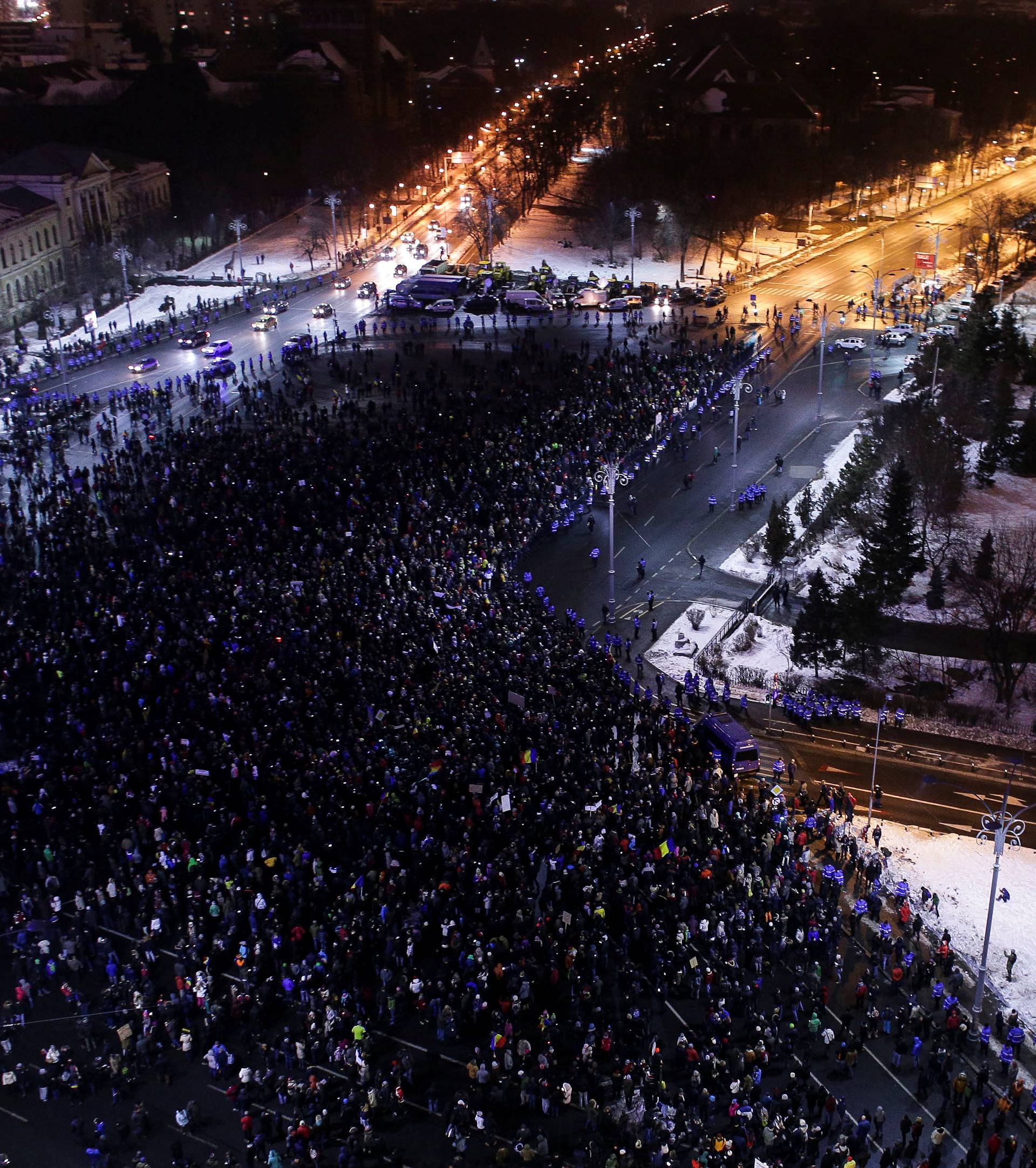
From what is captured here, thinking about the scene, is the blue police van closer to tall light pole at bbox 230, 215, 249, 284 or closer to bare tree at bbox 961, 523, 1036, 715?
bare tree at bbox 961, 523, 1036, 715

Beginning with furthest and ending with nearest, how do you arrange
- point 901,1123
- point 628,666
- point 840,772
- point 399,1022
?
1. point 628,666
2. point 840,772
3. point 399,1022
4. point 901,1123

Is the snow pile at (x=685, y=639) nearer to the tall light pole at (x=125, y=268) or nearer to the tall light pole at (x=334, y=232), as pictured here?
the tall light pole at (x=125, y=268)

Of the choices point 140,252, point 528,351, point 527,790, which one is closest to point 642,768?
point 527,790

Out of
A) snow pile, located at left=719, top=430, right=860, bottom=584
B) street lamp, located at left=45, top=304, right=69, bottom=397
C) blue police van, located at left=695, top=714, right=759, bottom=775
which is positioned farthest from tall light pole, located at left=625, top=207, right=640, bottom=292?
blue police van, located at left=695, top=714, right=759, bottom=775

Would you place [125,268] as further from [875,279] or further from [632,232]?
[875,279]

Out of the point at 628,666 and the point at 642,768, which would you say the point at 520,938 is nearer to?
the point at 642,768

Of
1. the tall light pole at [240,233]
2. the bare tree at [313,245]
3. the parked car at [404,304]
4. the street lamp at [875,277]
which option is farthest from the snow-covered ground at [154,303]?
the street lamp at [875,277]

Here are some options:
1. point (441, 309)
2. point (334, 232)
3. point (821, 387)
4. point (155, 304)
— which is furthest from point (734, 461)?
point (334, 232)
